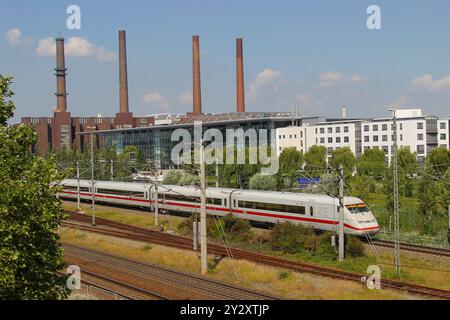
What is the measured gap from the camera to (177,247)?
36.8 m

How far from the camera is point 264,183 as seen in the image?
66.6 meters

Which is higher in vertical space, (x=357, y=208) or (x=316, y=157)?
(x=316, y=157)

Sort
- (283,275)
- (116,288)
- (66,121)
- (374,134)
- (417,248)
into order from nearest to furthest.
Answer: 1. (116,288)
2. (283,275)
3. (417,248)
4. (374,134)
5. (66,121)

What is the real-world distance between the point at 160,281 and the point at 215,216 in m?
18.2

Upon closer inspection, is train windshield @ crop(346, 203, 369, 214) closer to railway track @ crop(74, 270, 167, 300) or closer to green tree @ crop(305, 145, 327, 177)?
railway track @ crop(74, 270, 167, 300)

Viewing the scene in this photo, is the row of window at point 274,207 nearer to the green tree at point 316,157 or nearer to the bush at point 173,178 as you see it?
the bush at point 173,178

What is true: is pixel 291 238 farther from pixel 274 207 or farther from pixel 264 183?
pixel 264 183

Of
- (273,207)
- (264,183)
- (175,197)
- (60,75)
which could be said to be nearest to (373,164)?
(264,183)

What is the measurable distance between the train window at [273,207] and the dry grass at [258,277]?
7811 mm

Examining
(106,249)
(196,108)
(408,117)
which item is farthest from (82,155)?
(106,249)

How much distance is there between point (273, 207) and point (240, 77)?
247 feet

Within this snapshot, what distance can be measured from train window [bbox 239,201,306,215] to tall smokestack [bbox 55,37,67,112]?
95.8 meters

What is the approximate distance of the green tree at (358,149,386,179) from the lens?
78.0 m
